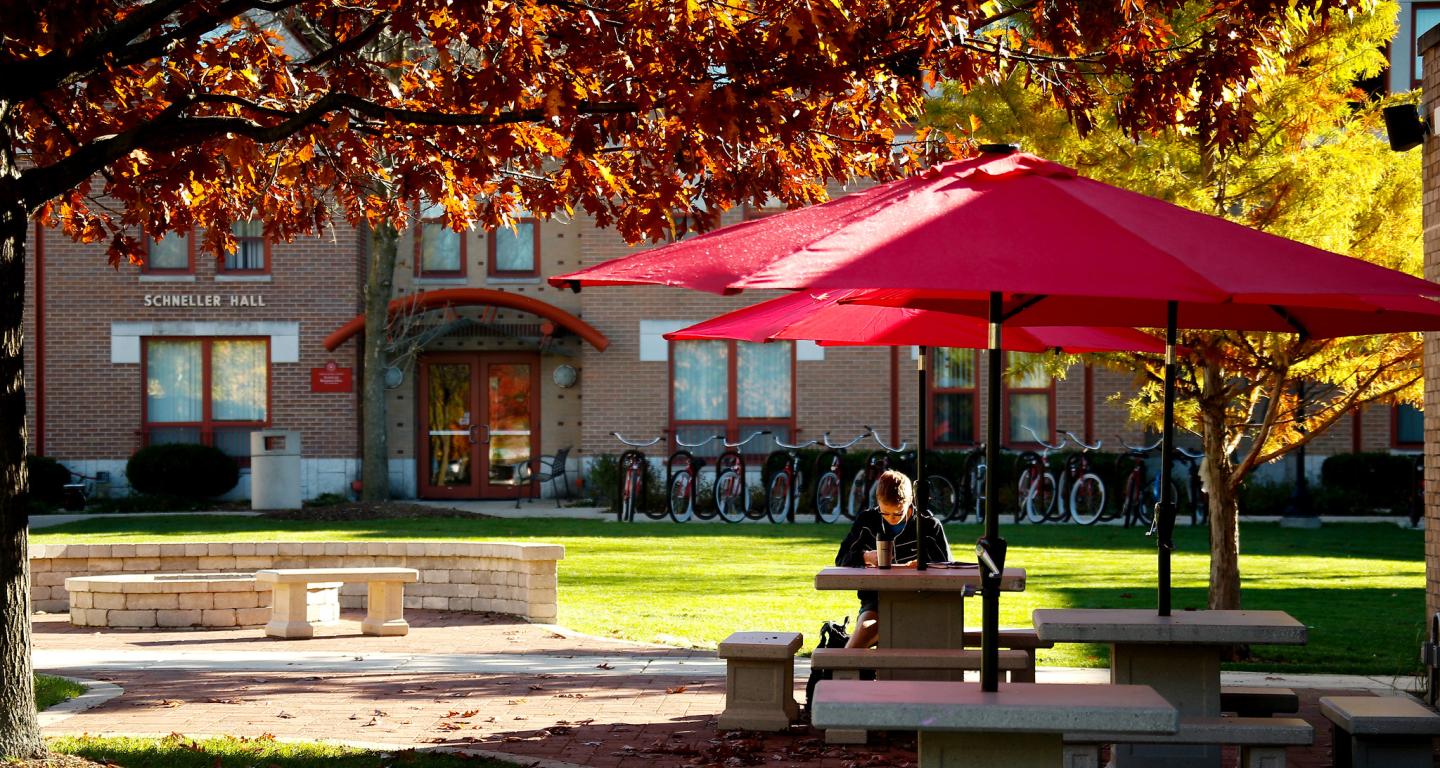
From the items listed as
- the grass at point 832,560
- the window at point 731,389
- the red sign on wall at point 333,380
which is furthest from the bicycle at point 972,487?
the red sign on wall at point 333,380

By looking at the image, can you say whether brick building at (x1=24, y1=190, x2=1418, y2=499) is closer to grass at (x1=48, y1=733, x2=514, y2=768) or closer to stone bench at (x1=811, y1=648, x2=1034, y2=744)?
stone bench at (x1=811, y1=648, x2=1034, y2=744)

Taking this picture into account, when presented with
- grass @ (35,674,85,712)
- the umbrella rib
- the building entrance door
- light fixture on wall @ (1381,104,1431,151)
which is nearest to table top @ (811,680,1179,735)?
the umbrella rib

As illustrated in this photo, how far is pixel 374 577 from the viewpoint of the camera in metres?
12.2

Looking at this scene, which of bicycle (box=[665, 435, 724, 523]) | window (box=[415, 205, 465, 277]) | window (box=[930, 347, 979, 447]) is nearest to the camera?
bicycle (box=[665, 435, 724, 523])

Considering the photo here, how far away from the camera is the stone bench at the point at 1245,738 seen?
6.70 m

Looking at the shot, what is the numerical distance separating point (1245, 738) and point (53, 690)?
6.13 m

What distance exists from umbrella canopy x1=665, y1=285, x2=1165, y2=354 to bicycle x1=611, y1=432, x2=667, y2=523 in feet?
48.9

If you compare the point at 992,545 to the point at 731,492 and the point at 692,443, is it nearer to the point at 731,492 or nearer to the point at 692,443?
the point at 731,492

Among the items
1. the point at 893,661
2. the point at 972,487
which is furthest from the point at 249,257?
the point at 893,661

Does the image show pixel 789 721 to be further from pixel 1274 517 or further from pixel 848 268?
pixel 1274 517

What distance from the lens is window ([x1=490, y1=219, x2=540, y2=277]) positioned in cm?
2942

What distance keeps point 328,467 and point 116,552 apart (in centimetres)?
1421

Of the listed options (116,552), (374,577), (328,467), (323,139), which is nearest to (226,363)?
(328,467)

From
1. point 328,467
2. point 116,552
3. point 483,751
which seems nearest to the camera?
point 483,751
